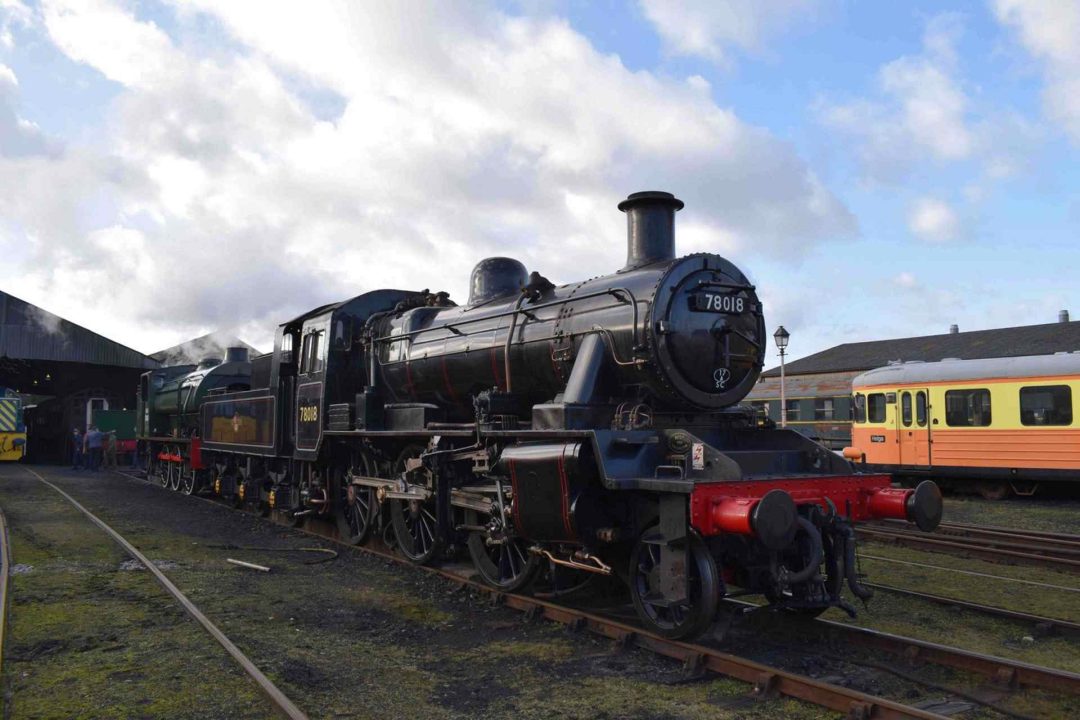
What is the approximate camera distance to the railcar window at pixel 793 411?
30.2m

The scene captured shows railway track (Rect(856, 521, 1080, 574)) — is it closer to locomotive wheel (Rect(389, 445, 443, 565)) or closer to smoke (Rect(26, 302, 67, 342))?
locomotive wheel (Rect(389, 445, 443, 565))

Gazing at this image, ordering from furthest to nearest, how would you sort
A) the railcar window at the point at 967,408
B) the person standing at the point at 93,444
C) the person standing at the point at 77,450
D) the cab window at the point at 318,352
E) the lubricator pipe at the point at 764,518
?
the person standing at the point at 77,450 → the person standing at the point at 93,444 → the railcar window at the point at 967,408 → the cab window at the point at 318,352 → the lubricator pipe at the point at 764,518

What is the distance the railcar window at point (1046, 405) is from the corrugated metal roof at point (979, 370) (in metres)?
0.30

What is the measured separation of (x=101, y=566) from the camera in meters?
8.62

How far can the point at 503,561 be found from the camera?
24.5 feet

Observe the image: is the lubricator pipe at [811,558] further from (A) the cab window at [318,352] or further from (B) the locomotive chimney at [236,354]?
(B) the locomotive chimney at [236,354]

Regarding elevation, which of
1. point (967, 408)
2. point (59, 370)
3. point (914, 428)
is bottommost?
point (914, 428)

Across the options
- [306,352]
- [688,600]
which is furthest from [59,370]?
[688,600]

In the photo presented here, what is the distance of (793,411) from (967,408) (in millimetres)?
13610

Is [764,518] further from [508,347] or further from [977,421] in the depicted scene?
[977,421]

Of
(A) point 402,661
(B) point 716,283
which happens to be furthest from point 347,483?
(B) point 716,283

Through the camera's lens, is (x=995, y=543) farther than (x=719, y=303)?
Yes

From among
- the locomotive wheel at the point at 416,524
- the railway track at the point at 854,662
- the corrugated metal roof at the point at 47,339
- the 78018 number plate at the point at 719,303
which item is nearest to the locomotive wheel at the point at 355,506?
the locomotive wheel at the point at 416,524

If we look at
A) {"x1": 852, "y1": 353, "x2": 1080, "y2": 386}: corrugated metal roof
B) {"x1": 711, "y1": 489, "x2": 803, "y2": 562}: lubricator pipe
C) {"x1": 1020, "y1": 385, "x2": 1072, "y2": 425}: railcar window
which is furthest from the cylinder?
{"x1": 852, "y1": 353, "x2": 1080, "y2": 386}: corrugated metal roof
